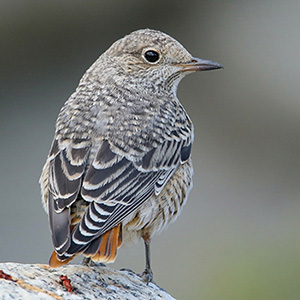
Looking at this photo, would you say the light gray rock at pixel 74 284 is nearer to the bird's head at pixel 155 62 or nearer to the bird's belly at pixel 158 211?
the bird's belly at pixel 158 211

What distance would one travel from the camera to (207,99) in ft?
41.4

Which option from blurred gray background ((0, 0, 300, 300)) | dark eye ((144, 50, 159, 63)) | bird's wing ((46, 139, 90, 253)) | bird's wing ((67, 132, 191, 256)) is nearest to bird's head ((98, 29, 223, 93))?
dark eye ((144, 50, 159, 63))

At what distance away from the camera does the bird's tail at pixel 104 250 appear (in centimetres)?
514

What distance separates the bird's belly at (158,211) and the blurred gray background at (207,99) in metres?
3.90

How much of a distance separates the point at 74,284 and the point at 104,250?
332 millimetres

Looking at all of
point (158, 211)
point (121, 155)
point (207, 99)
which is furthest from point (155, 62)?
point (207, 99)

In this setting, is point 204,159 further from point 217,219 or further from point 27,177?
point 27,177

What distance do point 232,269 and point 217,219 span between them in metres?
1.49

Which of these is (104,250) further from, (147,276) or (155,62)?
(155,62)

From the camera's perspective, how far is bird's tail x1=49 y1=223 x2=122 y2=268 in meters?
5.14

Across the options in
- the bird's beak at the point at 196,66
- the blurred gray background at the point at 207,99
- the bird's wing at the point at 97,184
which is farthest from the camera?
the blurred gray background at the point at 207,99

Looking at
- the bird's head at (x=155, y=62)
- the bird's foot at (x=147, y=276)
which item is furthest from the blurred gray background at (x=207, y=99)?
the bird's foot at (x=147, y=276)

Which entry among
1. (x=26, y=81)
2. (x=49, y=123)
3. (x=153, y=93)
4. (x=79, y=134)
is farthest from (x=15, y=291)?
(x=26, y=81)

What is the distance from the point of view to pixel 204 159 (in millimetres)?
11961
